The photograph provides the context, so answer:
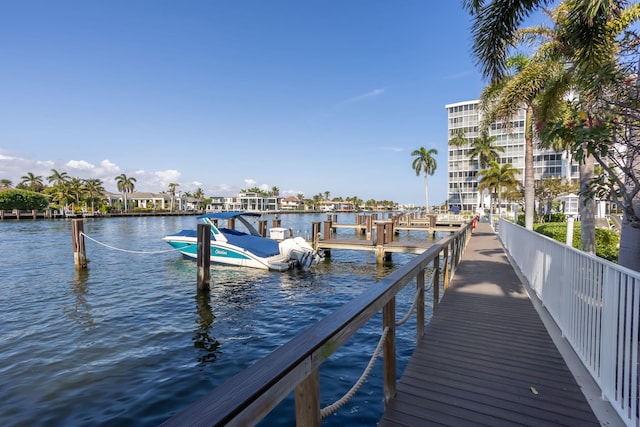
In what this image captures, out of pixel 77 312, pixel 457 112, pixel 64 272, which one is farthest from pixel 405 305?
pixel 457 112

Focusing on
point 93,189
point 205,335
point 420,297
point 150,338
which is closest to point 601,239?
point 420,297

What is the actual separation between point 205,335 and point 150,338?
116 centimetres

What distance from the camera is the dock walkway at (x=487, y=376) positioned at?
9.60 feet

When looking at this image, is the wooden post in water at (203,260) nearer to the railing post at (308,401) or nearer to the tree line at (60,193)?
the railing post at (308,401)

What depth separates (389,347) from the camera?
3.02 meters

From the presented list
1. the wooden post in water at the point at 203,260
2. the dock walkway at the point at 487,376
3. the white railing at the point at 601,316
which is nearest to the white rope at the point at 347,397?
the dock walkway at the point at 487,376

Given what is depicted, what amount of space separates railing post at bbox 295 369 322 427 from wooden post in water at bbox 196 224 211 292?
10980 millimetres

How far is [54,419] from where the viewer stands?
490 cm

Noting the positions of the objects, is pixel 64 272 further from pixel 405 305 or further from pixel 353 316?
pixel 353 316

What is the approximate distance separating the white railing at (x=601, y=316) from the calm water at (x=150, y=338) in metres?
2.64

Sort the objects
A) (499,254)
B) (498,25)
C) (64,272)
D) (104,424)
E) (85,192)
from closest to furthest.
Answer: (104,424) < (498,25) < (499,254) < (64,272) < (85,192)

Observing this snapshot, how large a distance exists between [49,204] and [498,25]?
8922cm

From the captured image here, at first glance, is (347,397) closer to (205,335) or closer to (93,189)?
(205,335)

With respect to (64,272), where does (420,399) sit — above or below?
above
